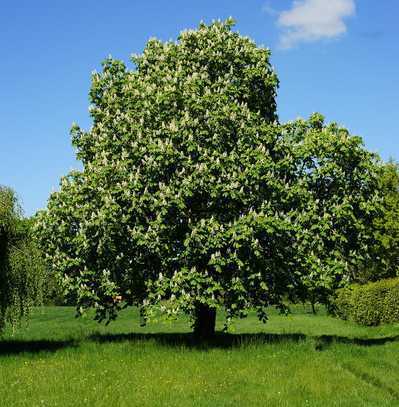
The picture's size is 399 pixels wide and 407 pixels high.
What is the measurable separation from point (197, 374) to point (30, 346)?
1012cm

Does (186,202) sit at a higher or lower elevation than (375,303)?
higher

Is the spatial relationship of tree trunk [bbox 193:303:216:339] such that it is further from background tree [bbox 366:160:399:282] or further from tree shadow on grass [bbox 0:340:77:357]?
background tree [bbox 366:160:399:282]

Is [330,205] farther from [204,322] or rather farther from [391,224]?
[391,224]

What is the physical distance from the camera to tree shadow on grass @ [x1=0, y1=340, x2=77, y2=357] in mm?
23828

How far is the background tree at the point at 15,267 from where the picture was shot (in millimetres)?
22875

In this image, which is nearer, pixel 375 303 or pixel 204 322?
pixel 204 322

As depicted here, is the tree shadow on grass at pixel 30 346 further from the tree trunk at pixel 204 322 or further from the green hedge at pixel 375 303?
the green hedge at pixel 375 303

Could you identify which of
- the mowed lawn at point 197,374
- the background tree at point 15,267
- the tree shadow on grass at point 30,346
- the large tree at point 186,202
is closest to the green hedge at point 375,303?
the mowed lawn at point 197,374

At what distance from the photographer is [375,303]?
145ft

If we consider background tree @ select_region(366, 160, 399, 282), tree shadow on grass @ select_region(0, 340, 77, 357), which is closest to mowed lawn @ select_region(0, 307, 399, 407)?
tree shadow on grass @ select_region(0, 340, 77, 357)

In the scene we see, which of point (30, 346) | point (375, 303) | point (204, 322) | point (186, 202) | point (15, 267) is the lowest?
point (30, 346)

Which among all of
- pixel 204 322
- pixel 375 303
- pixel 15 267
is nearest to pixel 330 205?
pixel 204 322

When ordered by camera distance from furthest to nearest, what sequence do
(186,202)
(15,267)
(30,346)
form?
(30,346), (186,202), (15,267)

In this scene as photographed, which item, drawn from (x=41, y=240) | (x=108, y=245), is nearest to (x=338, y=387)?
(x=108, y=245)
